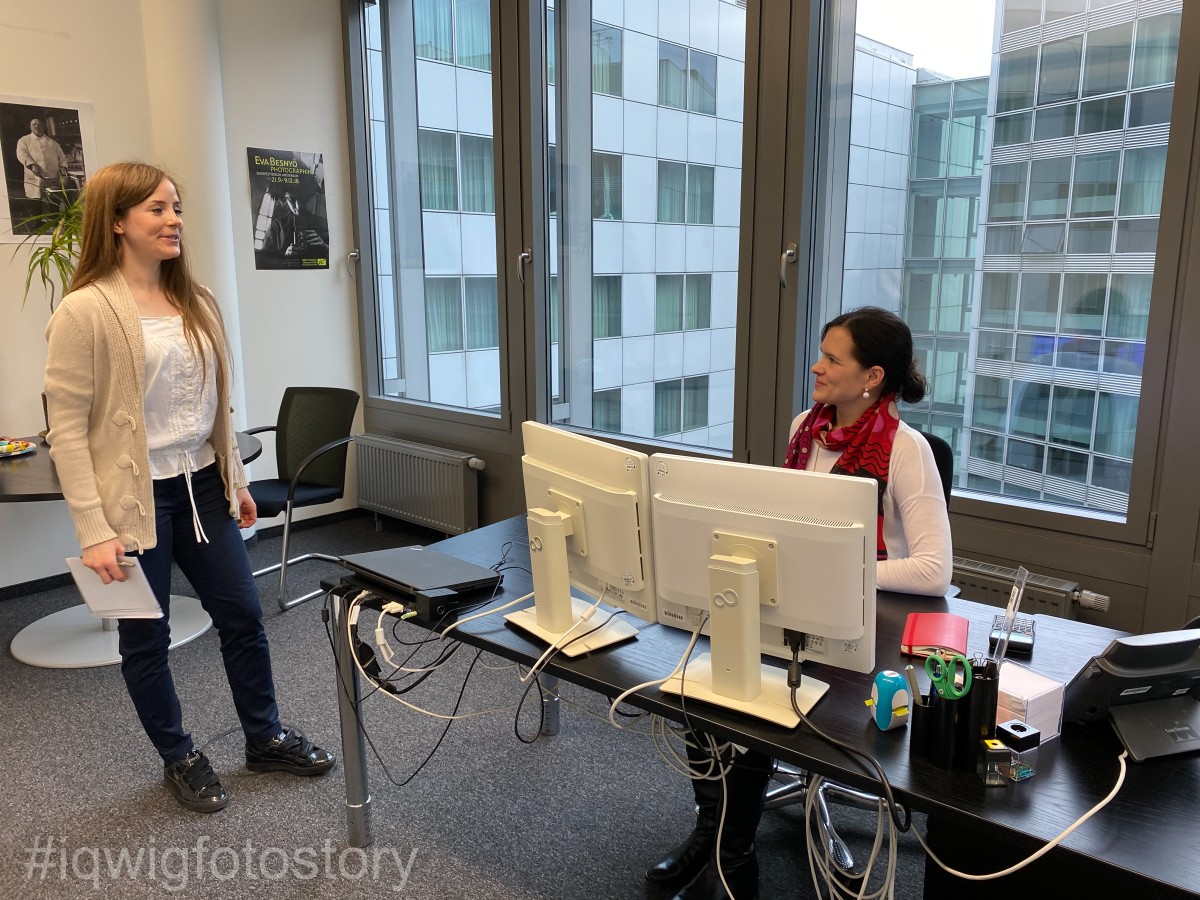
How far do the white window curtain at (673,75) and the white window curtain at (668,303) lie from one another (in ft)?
2.19

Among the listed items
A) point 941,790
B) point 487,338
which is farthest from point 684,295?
point 941,790

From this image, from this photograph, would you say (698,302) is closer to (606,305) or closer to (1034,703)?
(606,305)

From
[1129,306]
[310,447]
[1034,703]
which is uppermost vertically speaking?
[1129,306]

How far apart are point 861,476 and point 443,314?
3.10 meters

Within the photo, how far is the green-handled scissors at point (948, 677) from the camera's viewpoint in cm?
127

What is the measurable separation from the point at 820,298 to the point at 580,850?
78.5 inches

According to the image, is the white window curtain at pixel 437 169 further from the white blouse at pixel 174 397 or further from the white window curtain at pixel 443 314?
the white blouse at pixel 174 397

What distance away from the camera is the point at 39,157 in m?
3.71

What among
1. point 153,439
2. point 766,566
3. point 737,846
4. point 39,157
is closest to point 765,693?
point 766,566

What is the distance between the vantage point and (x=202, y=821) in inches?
90.5

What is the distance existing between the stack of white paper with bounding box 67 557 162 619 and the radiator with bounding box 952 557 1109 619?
88.4 inches

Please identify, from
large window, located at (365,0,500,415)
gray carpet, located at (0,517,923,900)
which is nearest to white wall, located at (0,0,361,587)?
large window, located at (365,0,500,415)

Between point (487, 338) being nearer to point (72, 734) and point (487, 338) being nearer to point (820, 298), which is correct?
point (820, 298)
